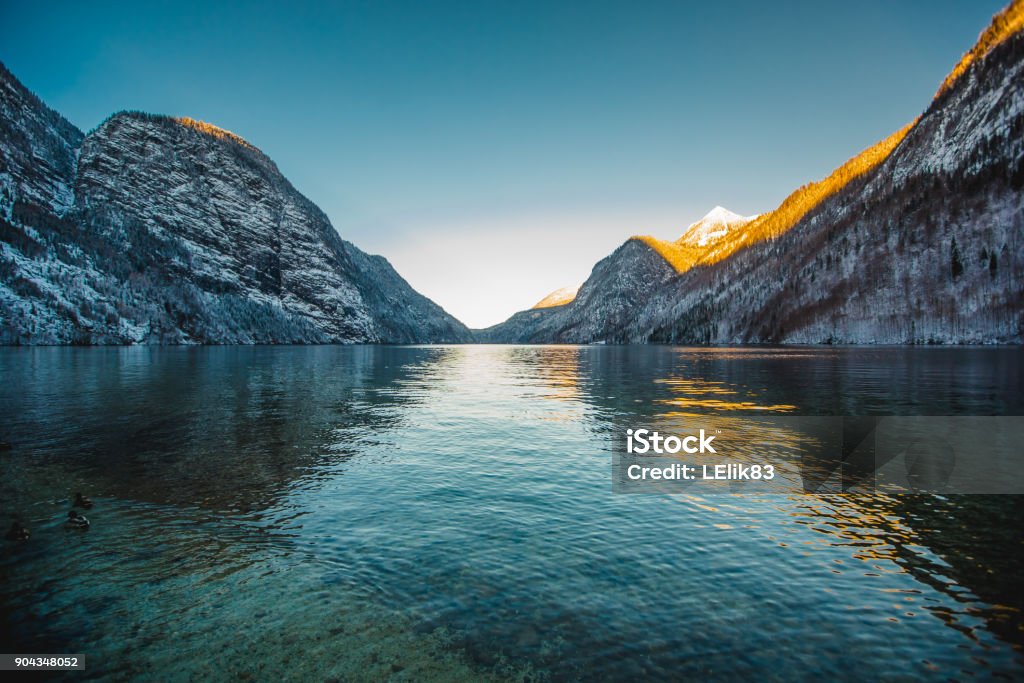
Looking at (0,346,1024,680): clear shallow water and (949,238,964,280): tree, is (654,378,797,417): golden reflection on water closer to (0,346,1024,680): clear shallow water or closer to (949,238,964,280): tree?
(0,346,1024,680): clear shallow water

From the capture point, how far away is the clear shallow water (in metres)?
8.51

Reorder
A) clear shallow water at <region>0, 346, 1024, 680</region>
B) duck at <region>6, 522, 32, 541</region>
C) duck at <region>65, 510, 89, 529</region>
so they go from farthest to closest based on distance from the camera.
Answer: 1. duck at <region>65, 510, 89, 529</region>
2. duck at <region>6, 522, 32, 541</region>
3. clear shallow water at <region>0, 346, 1024, 680</region>

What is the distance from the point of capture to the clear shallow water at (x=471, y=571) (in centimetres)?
851

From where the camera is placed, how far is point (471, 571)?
1159 cm

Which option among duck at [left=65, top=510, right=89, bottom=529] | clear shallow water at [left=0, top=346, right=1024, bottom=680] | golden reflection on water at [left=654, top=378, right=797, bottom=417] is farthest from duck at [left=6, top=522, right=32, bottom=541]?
golden reflection on water at [left=654, top=378, right=797, bottom=417]

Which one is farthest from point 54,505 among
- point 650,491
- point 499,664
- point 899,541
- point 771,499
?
point 899,541

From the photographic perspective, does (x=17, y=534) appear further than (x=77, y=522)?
No

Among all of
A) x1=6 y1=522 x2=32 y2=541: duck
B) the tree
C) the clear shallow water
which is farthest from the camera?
the tree

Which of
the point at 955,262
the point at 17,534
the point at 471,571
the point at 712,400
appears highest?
the point at 955,262

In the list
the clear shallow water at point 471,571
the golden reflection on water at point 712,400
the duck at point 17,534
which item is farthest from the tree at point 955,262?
the duck at point 17,534

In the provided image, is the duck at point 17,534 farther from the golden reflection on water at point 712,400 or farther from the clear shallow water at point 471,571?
the golden reflection on water at point 712,400

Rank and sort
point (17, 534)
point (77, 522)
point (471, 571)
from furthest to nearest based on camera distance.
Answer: point (77, 522) → point (17, 534) → point (471, 571)

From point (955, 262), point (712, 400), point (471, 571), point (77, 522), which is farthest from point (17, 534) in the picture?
point (955, 262)

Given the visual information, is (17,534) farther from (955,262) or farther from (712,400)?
(955,262)
